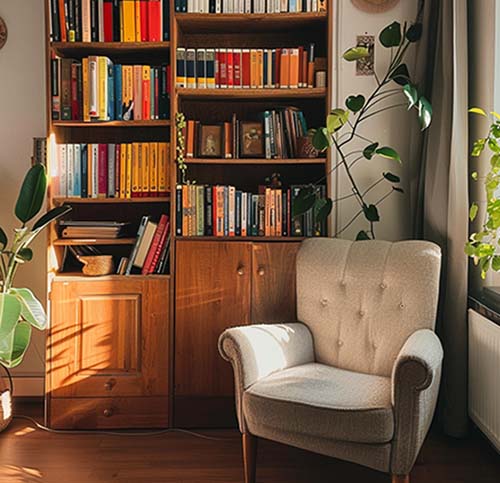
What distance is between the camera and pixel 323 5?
10.7 ft

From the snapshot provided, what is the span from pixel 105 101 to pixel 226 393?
1.44 m

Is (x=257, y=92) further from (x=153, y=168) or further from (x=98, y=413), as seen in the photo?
(x=98, y=413)

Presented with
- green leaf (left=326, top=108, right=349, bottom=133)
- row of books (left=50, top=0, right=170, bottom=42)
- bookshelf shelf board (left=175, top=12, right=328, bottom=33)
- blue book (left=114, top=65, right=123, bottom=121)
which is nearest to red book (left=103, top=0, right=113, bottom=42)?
row of books (left=50, top=0, right=170, bottom=42)

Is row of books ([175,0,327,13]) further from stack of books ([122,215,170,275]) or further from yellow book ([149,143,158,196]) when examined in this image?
stack of books ([122,215,170,275])

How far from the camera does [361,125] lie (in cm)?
341

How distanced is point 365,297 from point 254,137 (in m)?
0.94

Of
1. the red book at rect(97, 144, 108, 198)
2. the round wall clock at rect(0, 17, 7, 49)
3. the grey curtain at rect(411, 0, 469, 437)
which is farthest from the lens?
the round wall clock at rect(0, 17, 7, 49)

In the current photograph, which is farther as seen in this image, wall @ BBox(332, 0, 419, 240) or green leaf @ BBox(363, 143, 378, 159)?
wall @ BBox(332, 0, 419, 240)

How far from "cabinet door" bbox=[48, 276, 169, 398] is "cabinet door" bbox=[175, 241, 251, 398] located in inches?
3.2

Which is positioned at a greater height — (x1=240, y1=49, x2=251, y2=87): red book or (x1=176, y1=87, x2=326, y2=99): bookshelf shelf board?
(x1=240, y1=49, x2=251, y2=87): red book

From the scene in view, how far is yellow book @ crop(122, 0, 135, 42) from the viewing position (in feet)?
10.7

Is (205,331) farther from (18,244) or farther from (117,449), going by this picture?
(18,244)

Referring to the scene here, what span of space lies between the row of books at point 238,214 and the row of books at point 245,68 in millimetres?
479

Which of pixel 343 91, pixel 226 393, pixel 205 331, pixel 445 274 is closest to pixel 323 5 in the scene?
pixel 343 91
